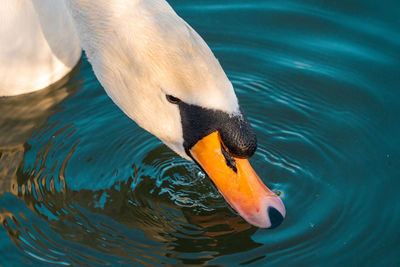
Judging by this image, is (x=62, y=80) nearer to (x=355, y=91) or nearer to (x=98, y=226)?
(x=98, y=226)

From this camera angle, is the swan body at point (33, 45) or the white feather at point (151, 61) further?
the swan body at point (33, 45)

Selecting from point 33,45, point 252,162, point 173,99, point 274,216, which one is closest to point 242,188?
point 274,216

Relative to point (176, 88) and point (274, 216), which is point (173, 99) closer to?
point (176, 88)

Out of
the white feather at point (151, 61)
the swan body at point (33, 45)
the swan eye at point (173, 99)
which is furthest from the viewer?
the swan body at point (33, 45)

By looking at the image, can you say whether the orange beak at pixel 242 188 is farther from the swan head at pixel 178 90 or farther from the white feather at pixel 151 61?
the white feather at pixel 151 61

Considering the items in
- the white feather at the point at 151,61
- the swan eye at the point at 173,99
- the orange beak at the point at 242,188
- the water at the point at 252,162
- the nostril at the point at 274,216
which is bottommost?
the water at the point at 252,162

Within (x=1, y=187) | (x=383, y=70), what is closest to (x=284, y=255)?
(x=1, y=187)

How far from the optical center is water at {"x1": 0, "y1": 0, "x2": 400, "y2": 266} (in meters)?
5.02

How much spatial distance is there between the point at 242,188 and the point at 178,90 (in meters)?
0.85

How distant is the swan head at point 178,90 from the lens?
433cm

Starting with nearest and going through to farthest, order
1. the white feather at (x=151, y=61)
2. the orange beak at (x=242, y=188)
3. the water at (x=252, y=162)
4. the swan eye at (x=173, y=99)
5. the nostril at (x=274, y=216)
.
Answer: the white feather at (x=151, y=61) < the swan eye at (x=173, y=99) < the orange beak at (x=242, y=188) < the nostril at (x=274, y=216) < the water at (x=252, y=162)

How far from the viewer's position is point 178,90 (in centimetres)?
446

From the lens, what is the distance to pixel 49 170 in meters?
5.80

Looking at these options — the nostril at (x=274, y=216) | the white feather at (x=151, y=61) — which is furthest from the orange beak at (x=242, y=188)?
the white feather at (x=151, y=61)
